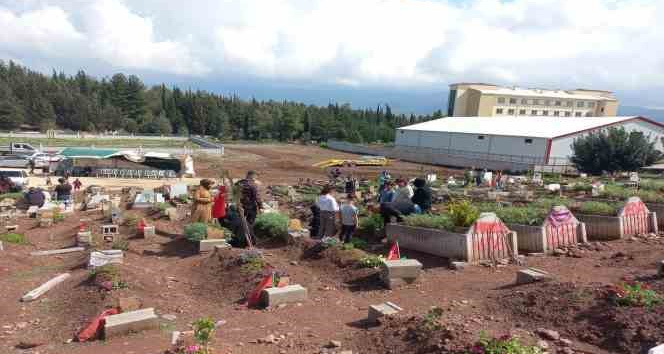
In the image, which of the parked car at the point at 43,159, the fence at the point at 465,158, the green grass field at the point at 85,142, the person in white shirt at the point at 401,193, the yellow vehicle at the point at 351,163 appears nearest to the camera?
the person in white shirt at the point at 401,193

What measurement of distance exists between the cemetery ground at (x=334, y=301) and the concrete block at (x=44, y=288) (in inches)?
3.9

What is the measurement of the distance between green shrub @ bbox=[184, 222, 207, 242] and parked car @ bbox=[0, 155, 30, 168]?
25.3m

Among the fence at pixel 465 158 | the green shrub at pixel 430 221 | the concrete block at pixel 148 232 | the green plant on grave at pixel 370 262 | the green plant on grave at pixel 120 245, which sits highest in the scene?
the fence at pixel 465 158

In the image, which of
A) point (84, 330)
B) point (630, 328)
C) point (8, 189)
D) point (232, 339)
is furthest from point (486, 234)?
point (8, 189)

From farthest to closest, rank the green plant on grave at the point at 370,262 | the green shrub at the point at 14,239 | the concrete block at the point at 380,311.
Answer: the green shrub at the point at 14,239, the green plant on grave at the point at 370,262, the concrete block at the point at 380,311

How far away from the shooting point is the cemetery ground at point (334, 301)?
4.54 m

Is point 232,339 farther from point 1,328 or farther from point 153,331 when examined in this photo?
point 1,328

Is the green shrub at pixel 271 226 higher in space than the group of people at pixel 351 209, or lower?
lower

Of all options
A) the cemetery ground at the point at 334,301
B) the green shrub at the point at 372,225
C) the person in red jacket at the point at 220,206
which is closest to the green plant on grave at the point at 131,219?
the cemetery ground at the point at 334,301

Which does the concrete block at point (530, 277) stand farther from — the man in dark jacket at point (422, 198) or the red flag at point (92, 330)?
the red flag at point (92, 330)

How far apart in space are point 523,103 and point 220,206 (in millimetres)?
78260

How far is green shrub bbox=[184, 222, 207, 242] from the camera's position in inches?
371

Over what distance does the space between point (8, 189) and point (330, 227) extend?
1892cm

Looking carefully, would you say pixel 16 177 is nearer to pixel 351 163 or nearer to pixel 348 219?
pixel 348 219
